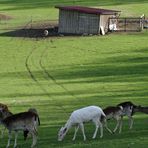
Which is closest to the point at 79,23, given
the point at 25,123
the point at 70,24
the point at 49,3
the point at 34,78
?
the point at 70,24

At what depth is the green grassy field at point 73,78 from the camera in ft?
88.8

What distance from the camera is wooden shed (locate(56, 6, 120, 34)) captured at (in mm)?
80000

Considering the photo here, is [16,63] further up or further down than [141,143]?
further down

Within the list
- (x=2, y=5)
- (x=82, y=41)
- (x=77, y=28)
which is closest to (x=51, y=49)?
(x=82, y=41)

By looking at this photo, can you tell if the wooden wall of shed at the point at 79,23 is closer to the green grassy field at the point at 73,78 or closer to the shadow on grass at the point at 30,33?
the shadow on grass at the point at 30,33

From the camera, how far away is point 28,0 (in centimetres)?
11575

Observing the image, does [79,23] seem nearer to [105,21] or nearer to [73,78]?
[105,21]

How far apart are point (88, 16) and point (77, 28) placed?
208cm

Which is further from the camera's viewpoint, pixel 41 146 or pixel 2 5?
pixel 2 5

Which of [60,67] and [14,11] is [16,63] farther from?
[14,11]

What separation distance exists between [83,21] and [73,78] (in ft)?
90.9

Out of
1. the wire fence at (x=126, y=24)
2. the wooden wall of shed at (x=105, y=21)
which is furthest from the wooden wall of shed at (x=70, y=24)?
the wire fence at (x=126, y=24)

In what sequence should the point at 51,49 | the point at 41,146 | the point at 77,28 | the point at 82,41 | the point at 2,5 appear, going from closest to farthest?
the point at 41,146 < the point at 51,49 < the point at 82,41 < the point at 77,28 < the point at 2,5

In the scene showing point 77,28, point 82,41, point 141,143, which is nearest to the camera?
point 141,143
